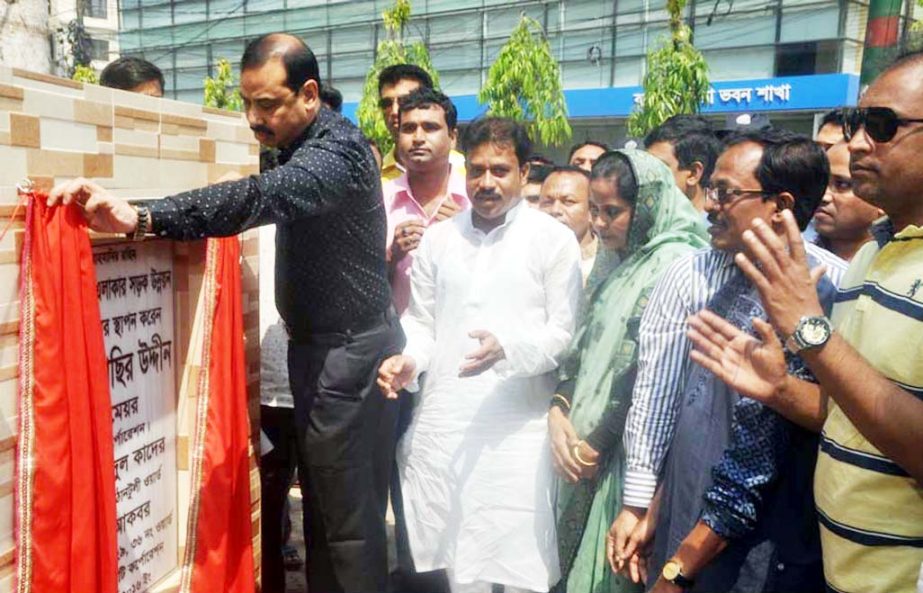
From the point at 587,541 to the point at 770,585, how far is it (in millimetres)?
849

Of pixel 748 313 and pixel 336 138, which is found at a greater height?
pixel 336 138

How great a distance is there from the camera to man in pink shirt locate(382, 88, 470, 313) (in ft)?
11.0

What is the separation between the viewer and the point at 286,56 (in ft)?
7.38

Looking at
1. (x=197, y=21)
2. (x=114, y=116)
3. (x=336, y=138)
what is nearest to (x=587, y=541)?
(x=336, y=138)

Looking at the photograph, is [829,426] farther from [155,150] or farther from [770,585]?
[155,150]

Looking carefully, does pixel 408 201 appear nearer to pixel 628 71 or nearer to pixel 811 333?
pixel 811 333

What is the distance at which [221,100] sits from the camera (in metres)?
17.6

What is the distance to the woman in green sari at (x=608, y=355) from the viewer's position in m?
2.48

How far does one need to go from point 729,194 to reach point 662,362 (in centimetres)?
47

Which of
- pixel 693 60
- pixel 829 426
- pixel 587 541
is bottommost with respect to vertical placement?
pixel 587 541

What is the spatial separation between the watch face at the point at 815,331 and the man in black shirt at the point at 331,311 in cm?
123

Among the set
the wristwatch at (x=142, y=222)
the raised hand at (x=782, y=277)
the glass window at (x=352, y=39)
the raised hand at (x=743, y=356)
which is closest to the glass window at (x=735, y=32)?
the glass window at (x=352, y=39)

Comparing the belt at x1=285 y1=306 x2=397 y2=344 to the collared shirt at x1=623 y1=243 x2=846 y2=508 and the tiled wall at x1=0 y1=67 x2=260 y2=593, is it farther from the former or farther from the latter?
the collared shirt at x1=623 y1=243 x2=846 y2=508

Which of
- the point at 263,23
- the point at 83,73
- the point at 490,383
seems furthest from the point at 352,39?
the point at 490,383
